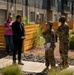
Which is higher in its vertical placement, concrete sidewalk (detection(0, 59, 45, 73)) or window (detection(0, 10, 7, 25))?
window (detection(0, 10, 7, 25))

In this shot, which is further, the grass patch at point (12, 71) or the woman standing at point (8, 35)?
the woman standing at point (8, 35)

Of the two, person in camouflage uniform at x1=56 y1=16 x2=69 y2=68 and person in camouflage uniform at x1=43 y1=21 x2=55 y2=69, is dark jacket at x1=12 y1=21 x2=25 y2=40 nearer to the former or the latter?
person in camouflage uniform at x1=43 y1=21 x2=55 y2=69

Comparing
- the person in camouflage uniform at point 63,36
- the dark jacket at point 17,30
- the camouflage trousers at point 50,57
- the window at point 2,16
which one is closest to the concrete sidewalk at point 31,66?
the camouflage trousers at point 50,57

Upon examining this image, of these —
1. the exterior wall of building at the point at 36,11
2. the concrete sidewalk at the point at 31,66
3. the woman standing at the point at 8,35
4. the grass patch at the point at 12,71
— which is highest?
the exterior wall of building at the point at 36,11

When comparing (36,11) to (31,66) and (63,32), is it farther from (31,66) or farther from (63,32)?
(63,32)

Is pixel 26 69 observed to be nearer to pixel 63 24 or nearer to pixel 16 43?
pixel 16 43

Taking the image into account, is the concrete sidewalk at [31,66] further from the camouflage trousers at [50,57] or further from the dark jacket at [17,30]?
the dark jacket at [17,30]

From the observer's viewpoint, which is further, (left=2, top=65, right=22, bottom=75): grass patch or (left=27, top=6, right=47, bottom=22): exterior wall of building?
(left=27, top=6, right=47, bottom=22): exterior wall of building

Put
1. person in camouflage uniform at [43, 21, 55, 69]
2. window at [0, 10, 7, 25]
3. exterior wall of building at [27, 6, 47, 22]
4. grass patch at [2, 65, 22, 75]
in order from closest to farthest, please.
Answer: grass patch at [2, 65, 22, 75]
person in camouflage uniform at [43, 21, 55, 69]
window at [0, 10, 7, 25]
exterior wall of building at [27, 6, 47, 22]

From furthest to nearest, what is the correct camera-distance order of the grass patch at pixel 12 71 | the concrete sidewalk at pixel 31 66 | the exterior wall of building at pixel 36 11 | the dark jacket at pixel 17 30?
1. the exterior wall of building at pixel 36 11
2. the dark jacket at pixel 17 30
3. the concrete sidewalk at pixel 31 66
4. the grass patch at pixel 12 71

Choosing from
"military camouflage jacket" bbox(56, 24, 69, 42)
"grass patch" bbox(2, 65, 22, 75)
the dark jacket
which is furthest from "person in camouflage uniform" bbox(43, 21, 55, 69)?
"grass patch" bbox(2, 65, 22, 75)

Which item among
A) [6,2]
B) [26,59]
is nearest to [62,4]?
[6,2]

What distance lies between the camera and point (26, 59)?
38.0 ft

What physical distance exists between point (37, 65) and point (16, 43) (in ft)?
3.80
